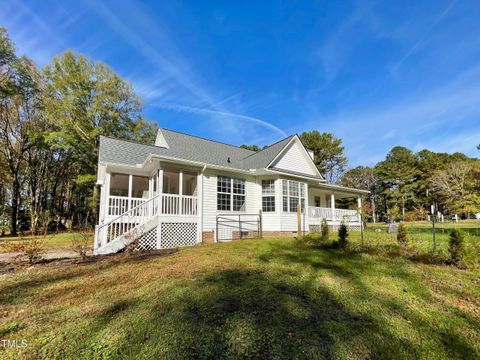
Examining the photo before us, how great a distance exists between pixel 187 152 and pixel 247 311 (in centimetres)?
1097

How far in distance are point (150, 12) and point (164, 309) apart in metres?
11.8

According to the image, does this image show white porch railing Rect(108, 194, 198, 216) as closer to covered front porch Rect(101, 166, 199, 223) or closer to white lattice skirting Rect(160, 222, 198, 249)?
covered front porch Rect(101, 166, 199, 223)

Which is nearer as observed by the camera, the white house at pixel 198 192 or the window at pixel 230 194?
the white house at pixel 198 192

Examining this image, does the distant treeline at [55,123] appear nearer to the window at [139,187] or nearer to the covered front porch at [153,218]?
the window at [139,187]

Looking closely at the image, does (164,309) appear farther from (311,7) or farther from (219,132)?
A: (219,132)

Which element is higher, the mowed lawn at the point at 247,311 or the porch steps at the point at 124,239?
the porch steps at the point at 124,239

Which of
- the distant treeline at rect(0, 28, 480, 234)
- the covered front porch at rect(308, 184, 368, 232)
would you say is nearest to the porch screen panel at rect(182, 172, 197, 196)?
the covered front porch at rect(308, 184, 368, 232)

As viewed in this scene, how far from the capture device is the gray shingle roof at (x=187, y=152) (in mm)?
12000

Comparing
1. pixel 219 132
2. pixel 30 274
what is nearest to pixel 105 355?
pixel 30 274

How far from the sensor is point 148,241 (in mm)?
9727

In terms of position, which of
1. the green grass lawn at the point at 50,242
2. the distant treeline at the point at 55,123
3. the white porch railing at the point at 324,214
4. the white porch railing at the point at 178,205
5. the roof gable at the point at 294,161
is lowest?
the green grass lawn at the point at 50,242

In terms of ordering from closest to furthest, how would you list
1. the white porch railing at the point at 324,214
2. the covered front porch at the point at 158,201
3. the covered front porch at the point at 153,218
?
1. the covered front porch at the point at 153,218
2. the covered front porch at the point at 158,201
3. the white porch railing at the point at 324,214

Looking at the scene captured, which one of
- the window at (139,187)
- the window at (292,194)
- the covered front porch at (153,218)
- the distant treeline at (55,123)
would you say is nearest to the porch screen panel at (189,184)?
the covered front porch at (153,218)

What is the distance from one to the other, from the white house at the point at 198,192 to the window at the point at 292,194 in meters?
0.06
